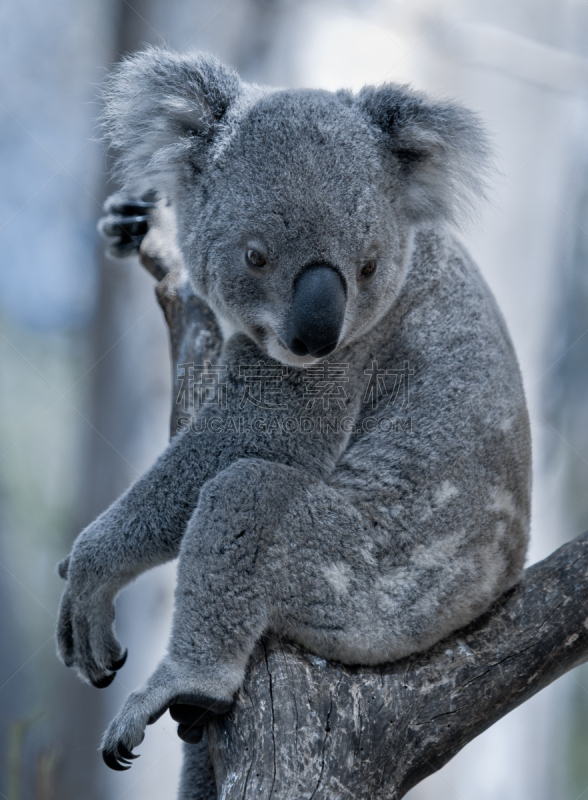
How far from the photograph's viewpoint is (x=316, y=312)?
1.54 m

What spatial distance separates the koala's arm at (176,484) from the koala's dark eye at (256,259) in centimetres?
30

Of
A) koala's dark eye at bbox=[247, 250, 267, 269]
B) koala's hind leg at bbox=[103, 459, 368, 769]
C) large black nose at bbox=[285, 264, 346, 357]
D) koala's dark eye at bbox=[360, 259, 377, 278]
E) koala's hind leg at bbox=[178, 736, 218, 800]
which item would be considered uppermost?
koala's dark eye at bbox=[360, 259, 377, 278]

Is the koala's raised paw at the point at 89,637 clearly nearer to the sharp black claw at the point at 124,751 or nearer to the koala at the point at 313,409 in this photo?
the koala at the point at 313,409

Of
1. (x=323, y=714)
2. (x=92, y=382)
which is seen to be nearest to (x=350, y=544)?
(x=323, y=714)

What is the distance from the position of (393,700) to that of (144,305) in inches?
194

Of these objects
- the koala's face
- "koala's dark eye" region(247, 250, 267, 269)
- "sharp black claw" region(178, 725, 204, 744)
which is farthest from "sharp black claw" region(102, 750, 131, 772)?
"koala's dark eye" region(247, 250, 267, 269)

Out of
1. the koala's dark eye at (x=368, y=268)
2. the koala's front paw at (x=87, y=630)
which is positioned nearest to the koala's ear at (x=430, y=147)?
the koala's dark eye at (x=368, y=268)

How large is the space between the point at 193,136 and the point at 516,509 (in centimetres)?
143

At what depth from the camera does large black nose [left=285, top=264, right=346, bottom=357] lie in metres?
1.55

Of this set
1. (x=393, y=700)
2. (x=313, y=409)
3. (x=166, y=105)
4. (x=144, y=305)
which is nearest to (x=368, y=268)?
(x=313, y=409)

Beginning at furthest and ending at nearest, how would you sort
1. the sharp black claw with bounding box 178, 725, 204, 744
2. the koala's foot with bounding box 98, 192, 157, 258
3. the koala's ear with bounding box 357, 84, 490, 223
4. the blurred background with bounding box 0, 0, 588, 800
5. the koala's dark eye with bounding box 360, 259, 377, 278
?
the blurred background with bounding box 0, 0, 588, 800 < the koala's foot with bounding box 98, 192, 157, 258 < the koala's ear with bounding box 357, 84, 490, 223 < the koala's dark eye with bounding box 360, 259, 377, 278 < the sharp black claw with bounding box 178, 725, 204, 744

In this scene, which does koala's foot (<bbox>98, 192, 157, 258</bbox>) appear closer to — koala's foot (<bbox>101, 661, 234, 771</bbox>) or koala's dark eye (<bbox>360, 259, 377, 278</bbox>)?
koala's dark eye (<bbox>360, 259, 377, 278</bbox>)

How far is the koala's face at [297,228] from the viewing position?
159cm

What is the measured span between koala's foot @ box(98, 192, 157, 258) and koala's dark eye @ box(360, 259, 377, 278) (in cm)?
149
